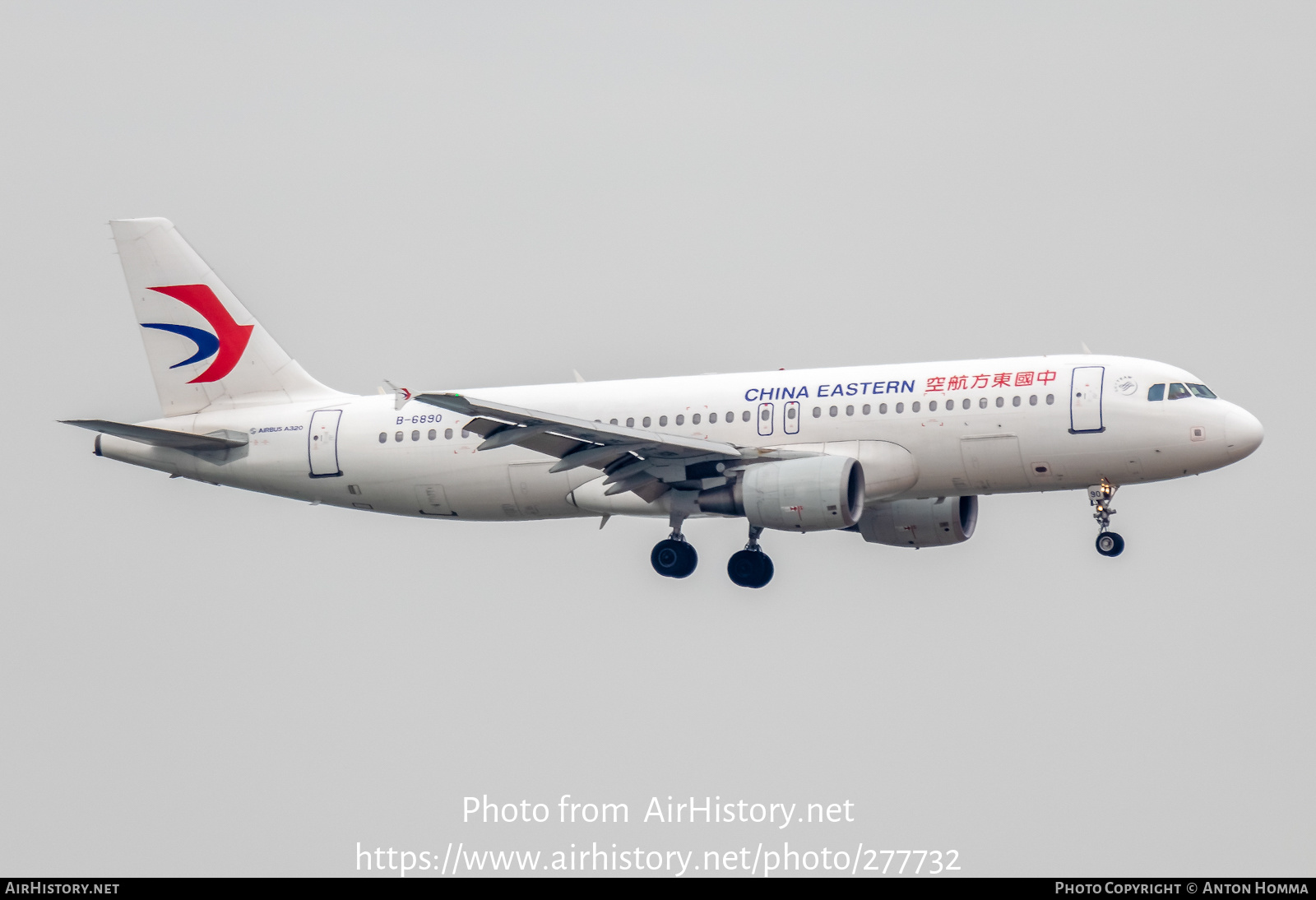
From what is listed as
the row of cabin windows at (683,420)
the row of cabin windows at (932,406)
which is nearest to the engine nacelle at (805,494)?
the row of cabin windows at (932,406)

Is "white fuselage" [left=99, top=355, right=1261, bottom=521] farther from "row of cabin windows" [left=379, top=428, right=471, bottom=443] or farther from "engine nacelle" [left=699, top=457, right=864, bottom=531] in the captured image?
"engine nacelle" [left=699, top=457, right=864, bottom=531]

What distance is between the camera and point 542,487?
47.7 metres

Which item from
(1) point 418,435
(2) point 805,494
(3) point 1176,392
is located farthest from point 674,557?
(3) point 1176,392

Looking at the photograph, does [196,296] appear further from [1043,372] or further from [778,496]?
[1043,372]

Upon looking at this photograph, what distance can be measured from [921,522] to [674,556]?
23.0 ft

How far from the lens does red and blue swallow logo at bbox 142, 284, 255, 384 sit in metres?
51.5

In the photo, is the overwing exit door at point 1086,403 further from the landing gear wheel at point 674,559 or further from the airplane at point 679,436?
the landing gear wheel at point 674,559

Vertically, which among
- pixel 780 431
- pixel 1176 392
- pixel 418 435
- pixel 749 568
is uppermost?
pixel 1176 392

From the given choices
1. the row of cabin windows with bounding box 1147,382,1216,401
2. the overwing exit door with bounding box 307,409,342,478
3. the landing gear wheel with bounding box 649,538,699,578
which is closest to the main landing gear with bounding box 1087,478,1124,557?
the row of cabin windows with bounding box 1147,382,1216,401

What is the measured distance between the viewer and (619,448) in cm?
4434

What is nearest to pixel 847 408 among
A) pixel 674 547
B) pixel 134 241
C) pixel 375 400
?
pixel 674 547

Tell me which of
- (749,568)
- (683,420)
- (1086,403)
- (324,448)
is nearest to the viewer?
(1086,403)

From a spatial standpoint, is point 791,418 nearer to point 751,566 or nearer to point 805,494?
point 805,494

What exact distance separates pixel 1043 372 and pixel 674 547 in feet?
34.9
